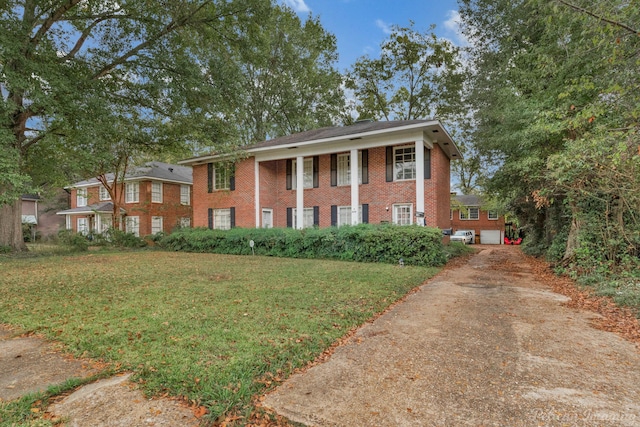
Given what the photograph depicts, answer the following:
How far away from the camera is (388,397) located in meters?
2.64

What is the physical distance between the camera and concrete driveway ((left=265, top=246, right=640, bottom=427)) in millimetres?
2404

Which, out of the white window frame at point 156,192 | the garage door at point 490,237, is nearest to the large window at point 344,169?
the white window frame at point 156,192

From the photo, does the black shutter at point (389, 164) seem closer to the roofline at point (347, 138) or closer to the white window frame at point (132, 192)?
the roofline at point (347, 138)

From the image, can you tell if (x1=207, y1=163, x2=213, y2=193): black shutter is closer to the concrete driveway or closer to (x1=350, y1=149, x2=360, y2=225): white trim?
(x1=350, y1=149, x2=360, y2=225): white trim

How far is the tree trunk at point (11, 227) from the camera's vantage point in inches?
528

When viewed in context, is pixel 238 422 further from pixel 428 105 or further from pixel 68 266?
pixel 428 105

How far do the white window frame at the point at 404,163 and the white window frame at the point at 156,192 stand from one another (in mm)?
17238

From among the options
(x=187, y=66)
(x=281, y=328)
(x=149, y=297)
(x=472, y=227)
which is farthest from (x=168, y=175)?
(x=472, y=227)

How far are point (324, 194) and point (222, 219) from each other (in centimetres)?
634

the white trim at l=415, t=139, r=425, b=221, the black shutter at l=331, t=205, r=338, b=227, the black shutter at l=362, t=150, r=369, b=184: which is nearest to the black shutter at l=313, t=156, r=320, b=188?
the black shutter at l=331, t=205, r=338, b=227

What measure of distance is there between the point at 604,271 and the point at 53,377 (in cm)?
1020

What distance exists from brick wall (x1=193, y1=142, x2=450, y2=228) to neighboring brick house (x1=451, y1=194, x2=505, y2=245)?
52.5 ft

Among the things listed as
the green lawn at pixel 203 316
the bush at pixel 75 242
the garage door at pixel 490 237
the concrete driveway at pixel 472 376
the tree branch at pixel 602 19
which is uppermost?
the tree branch at pixel 602 19

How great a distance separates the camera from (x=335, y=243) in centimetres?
1217
